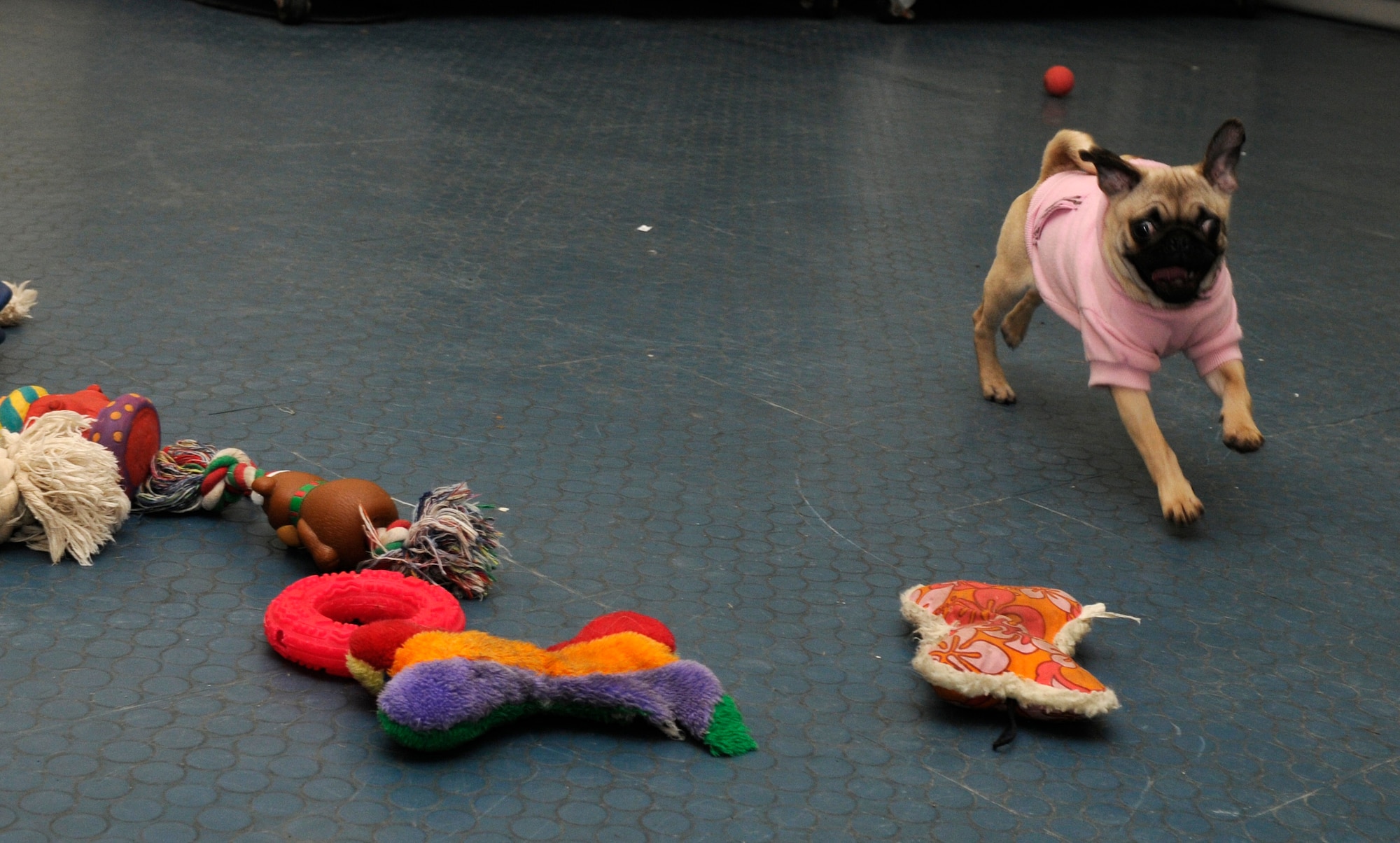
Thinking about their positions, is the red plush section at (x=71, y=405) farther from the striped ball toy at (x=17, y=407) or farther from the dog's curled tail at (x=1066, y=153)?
the dog's curled tail at (x=1066, y=153)

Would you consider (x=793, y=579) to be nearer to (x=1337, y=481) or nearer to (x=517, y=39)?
(x=1337, y=481)

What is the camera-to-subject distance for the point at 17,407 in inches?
93.0

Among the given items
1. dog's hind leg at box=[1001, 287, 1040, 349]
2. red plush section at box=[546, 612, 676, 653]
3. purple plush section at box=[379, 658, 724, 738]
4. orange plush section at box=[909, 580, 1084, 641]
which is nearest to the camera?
purple plush section at box=[379, 658, 724, 738]

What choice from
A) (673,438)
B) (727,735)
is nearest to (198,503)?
(673,438)

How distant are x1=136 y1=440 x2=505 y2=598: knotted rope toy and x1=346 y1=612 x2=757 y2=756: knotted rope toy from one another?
0.25 metres

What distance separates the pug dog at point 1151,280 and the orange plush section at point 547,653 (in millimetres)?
1174

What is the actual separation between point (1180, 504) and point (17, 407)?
212 centimetres

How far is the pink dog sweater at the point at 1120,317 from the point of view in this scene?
2625 mm

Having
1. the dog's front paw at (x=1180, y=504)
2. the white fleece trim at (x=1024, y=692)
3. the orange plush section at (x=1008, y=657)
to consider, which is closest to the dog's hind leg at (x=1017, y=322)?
the dog's front paw at (x=1180, y=504)

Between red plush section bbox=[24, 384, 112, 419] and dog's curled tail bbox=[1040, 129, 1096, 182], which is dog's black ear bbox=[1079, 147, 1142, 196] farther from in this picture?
red plush section bbox=[24, 384, 112, 419]

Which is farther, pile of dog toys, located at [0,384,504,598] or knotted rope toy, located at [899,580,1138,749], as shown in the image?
pile of dog toys, located at [0,384,504,598]

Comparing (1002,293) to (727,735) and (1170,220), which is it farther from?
(727,735)

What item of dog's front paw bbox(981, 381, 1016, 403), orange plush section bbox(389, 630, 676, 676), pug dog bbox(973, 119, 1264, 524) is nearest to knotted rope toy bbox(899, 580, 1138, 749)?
orange plush section bbox(389, 630, 676, 676)

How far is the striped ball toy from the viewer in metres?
2.33
